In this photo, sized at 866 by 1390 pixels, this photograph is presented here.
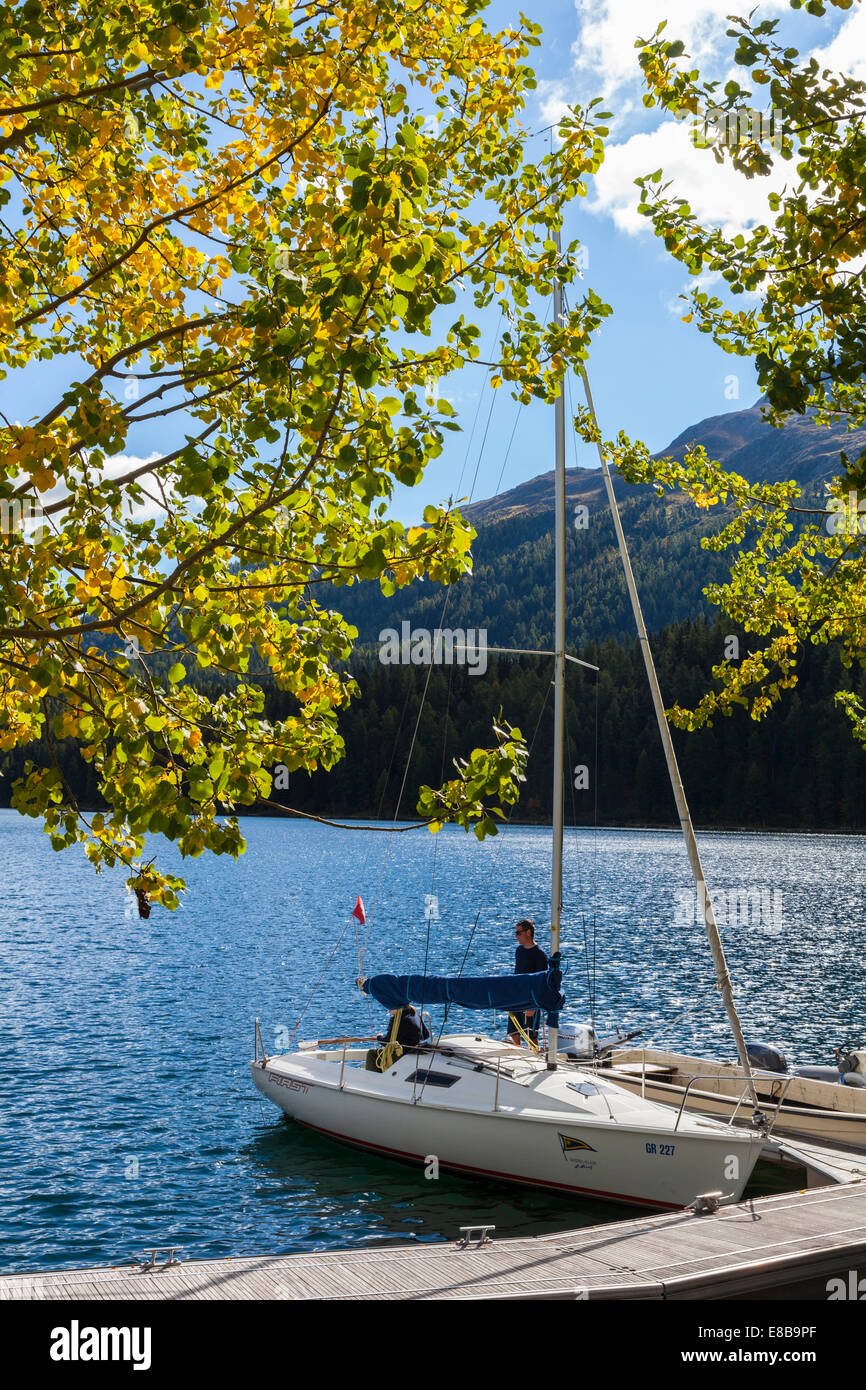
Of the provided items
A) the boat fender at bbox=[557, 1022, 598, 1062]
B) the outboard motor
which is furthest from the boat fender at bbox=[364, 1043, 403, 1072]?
the outboard motor

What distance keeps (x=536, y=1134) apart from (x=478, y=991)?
262 cm

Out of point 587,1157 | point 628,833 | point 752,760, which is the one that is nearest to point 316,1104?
point 587,1157

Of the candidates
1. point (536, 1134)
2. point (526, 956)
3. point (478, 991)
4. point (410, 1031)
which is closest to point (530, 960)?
point (526, 956)

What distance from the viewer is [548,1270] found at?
964 cm

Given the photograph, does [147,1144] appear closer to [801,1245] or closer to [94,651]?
[801,1245]

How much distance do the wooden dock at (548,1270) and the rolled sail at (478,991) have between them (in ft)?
18.7

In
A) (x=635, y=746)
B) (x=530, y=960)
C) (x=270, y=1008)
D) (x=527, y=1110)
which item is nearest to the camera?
(x=527, y=1110)

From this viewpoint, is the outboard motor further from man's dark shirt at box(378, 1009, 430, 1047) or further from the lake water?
man's dark shirt at box(378, 1009, 430, 1047)

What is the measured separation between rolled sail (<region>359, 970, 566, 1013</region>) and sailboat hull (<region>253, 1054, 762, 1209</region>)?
1061 mm

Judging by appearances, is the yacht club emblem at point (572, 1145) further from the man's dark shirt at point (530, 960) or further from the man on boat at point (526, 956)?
the man's dark shirt at point (530, 960)

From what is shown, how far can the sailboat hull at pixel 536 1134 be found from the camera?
579 inches

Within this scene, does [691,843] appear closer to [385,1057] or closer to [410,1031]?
[410,1031]

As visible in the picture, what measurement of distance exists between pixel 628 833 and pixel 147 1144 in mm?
129110

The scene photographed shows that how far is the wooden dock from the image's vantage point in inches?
349
